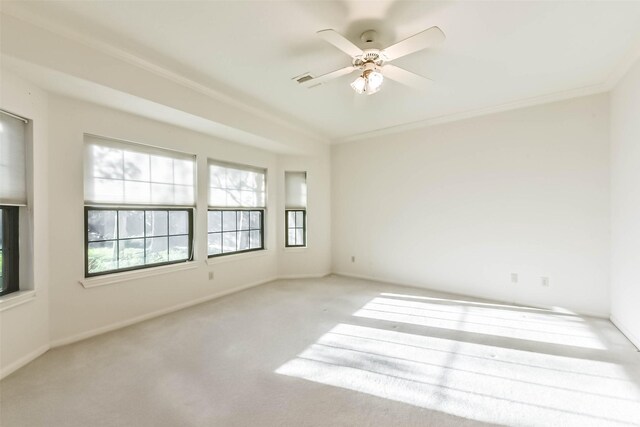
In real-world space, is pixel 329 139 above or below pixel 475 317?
above

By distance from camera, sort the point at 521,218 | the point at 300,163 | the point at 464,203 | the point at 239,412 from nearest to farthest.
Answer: the point at 239,412
the point at 521,218
the point at 464,203
the point at 300,163

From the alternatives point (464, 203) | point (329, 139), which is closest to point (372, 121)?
point (329, 139)

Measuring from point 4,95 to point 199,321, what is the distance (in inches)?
106

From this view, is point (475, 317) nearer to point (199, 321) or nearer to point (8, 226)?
point (199, 321)

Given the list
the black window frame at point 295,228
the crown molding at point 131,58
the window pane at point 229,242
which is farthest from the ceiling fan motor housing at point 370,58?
the black window frame at point 295,228

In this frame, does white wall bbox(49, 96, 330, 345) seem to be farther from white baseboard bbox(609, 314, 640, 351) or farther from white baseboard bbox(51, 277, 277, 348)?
white baseboard bbox(609, 314, 640, 351)

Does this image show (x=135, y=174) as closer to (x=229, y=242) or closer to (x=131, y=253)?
(x=131, y=253)

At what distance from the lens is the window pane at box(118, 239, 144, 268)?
3141mm

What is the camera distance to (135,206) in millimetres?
3217

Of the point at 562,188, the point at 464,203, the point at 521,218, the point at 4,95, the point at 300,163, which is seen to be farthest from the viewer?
the point at 300,163

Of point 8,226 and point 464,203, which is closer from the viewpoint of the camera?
point 8,226

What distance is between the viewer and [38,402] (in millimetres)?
1842

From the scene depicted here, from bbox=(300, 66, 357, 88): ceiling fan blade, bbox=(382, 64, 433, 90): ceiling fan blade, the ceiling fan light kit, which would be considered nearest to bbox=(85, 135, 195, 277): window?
bbox=(300, 66, 357, 88): ceiling fan blade

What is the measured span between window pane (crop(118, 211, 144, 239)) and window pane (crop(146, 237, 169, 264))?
168 mm
